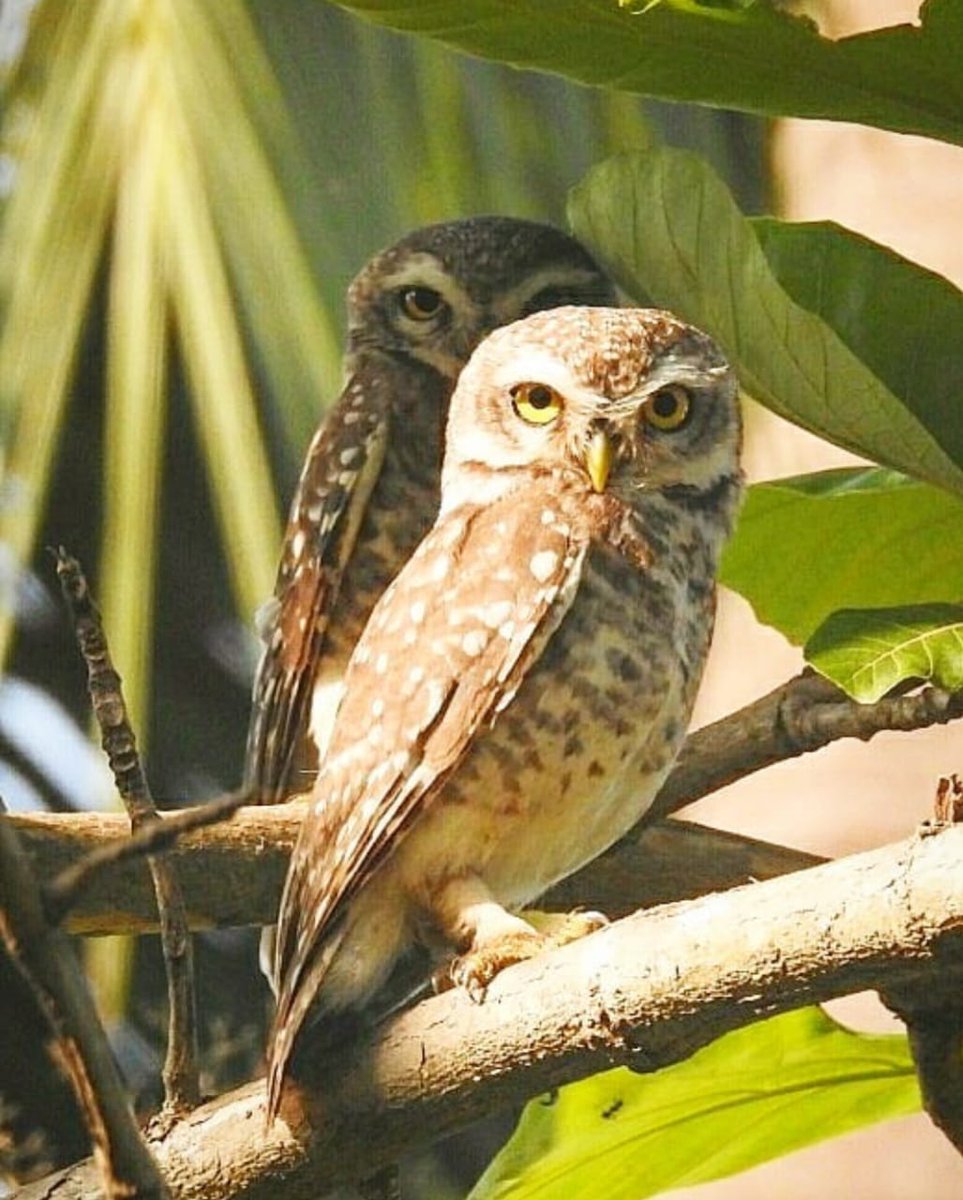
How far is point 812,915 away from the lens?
1063 mm

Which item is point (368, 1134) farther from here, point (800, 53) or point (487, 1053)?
point (800, 53)

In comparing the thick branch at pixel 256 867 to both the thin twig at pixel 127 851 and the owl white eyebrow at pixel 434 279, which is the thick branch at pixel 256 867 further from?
the thin twig at pixel 127 851

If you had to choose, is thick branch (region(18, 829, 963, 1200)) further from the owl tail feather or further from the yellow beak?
the yellow beak

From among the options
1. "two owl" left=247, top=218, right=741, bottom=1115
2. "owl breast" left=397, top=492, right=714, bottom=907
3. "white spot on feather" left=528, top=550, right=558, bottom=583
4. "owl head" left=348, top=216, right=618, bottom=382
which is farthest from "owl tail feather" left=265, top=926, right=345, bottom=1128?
"owl head" left=348, top=216, right=618, bottom=382

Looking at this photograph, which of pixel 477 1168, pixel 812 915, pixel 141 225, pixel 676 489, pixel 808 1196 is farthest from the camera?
pixel 477 1168

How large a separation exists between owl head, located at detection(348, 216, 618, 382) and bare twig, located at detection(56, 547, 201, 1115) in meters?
1.15

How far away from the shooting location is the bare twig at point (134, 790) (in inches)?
37.1

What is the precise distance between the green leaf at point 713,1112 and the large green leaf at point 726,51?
528 millimetres

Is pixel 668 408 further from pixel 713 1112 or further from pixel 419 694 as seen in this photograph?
pixel 713 1112

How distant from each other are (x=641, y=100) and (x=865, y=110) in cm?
145

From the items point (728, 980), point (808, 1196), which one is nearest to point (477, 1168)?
point (808, 1196)

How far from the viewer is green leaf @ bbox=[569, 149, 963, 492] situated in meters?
1.19

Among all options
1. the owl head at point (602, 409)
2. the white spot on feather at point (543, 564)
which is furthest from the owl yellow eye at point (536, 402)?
the white spot on feather at point (543, 564)

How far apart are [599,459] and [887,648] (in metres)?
0.46
